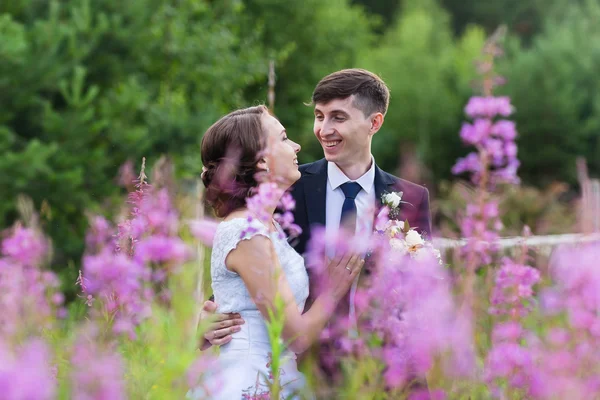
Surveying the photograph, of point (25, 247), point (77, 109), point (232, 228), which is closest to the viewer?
point (232, 228)

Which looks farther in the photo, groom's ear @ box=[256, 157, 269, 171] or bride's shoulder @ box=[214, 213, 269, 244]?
groom's ear @ box=[256, 157, 269, 171]

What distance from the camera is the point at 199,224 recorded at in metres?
4.10

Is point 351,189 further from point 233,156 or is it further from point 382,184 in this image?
point 233,156

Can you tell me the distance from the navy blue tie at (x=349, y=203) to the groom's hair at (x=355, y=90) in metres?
0.35

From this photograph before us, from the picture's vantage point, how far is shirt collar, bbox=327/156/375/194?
4039 mm

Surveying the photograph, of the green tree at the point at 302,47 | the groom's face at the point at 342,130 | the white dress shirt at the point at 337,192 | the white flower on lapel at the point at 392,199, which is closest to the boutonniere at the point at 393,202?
the white flower on lapel at the point at 392,199

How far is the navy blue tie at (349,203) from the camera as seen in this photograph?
3.76m

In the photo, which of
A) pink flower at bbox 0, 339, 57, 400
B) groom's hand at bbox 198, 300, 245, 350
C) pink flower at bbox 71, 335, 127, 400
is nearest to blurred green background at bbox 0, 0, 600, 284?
groom's hand at bbox 198, 300, 245, 350

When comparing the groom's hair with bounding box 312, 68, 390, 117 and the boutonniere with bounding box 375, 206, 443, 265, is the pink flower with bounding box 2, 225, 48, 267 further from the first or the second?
the boutonniere with bounding box 375, 206, 443, 265

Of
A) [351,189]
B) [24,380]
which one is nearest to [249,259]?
[351,189]

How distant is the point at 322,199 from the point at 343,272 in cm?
108

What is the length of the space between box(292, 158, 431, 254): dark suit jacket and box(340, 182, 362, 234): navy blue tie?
0.31 feet

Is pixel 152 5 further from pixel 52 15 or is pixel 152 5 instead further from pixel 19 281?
pixel 19 281

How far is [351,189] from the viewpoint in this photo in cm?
401
